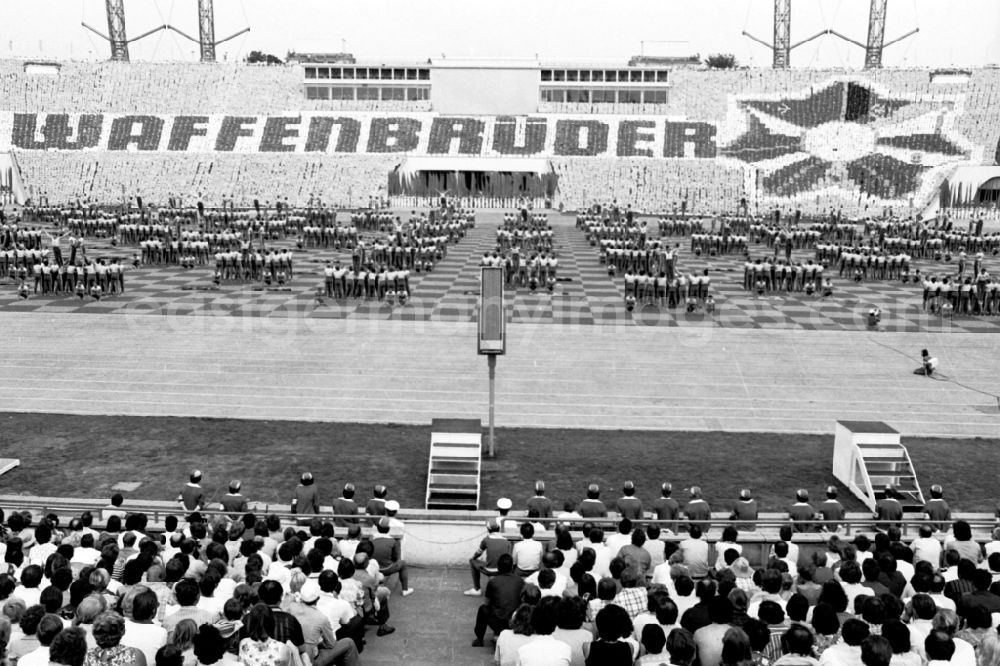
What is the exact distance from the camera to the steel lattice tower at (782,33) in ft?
308

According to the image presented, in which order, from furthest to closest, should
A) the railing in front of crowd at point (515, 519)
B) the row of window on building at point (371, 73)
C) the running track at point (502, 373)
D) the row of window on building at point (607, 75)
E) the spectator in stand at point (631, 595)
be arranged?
the row of window on building at point (371, 73) < the row of window on building at point (607, 75) < the running track at point (502, 373) < the railing in front of crowd at point (515, 519) < the spectator in stand at point (631, 595)

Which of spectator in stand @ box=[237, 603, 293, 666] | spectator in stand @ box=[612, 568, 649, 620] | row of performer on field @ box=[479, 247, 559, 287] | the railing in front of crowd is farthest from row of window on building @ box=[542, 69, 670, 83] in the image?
spectator in stand @ box=[237, 603, 293, 666]

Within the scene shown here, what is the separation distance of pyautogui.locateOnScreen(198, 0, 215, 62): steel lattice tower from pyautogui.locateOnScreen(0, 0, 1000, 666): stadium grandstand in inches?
1729

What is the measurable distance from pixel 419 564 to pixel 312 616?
10.1ft

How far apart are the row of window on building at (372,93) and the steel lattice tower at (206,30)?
2055cm

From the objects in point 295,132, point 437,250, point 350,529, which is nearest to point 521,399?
point 350,529

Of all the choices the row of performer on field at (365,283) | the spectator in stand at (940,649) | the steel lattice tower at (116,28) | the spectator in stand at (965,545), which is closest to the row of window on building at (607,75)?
the steel lattice tower at (116,28)

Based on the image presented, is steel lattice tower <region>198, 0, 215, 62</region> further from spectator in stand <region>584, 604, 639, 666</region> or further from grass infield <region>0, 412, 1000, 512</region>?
spectator in stand <region>584, 604, 639, 666</region>

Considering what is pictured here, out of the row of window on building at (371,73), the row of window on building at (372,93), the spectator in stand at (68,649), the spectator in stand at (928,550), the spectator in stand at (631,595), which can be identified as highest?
the row of window on building at (371,73)

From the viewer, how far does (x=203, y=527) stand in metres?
8.57

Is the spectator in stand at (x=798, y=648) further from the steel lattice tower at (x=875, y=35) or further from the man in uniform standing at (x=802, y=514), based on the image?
the steel lattice tower at (x=875, y=35)

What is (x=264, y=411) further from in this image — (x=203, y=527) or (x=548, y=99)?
(x=548, y=99)

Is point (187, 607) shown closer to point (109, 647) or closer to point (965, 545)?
point (109, 647)

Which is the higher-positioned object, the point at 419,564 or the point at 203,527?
the point at 203,527
